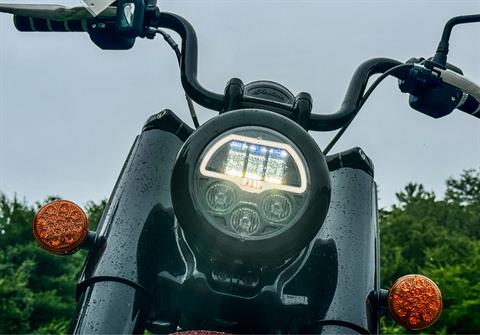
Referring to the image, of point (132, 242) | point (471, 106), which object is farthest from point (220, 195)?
point (471, 106)

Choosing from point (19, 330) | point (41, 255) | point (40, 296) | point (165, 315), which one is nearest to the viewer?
point (165, 315)

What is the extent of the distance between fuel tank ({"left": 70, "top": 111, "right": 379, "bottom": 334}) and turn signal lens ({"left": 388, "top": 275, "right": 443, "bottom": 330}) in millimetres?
65

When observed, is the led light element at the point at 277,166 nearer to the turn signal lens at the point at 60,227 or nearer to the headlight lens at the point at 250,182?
the headlight lens at the point at 250,182

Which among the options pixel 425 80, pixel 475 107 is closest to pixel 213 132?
pixel 425 80

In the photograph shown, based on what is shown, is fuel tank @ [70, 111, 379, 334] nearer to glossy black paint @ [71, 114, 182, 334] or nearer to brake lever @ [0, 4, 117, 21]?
glossy black paint @ [71, 114, 182, 334]

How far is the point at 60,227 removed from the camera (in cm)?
174

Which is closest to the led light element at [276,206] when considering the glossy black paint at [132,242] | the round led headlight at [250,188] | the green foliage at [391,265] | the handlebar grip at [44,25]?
the round led headlight at [250,188]

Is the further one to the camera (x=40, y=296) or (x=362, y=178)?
(x=40, y=296)

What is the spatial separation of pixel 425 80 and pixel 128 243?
99 centimetres

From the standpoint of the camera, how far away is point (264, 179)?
1551 millimetres

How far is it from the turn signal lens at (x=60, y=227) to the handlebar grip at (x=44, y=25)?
0.61 meters

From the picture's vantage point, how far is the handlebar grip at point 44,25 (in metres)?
2.12

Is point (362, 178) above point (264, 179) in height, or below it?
above

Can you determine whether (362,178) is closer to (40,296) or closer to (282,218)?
(282,218)
